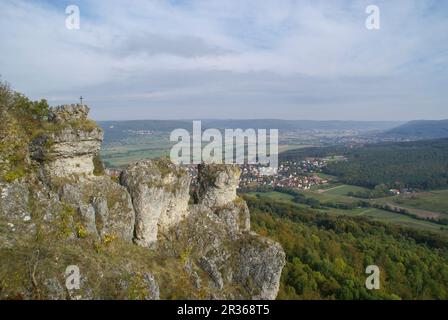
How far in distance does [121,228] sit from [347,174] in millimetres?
159288

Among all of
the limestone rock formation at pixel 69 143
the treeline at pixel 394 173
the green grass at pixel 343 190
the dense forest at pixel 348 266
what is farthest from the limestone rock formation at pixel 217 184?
the treeline at pixel 394 173

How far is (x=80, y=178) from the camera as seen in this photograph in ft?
60.5

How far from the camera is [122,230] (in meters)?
18.4

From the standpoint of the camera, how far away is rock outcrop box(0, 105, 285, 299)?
14797 mm

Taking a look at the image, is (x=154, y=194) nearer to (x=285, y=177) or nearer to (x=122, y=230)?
(x=122, y=230)

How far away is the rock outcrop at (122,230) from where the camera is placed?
48.5ft

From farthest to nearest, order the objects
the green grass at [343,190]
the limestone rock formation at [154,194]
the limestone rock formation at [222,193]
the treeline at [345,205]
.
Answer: the green grass at [343,190] → the treeline at [345,205] → the limestone rock formation at [222,193] → the limestone rock formation at [154,194]

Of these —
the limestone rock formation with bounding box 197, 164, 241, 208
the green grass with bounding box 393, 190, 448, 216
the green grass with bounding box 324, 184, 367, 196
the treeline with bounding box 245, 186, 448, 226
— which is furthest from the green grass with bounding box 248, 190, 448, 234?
the limestone rock formation with bounding box 197, 164, 241, 208

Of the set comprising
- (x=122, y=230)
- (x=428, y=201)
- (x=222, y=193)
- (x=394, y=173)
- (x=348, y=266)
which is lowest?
(x=428, y=201)

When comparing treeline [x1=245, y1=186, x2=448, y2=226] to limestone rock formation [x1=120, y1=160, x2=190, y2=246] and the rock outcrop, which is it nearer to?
the rock outcrop

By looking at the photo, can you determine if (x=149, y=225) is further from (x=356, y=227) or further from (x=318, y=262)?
(x=356, y=227)

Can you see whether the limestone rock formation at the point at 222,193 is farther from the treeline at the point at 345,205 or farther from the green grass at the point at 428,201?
the green grass at the point at 428,201

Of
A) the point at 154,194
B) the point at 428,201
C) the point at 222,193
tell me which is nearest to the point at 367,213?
the point at 428,201

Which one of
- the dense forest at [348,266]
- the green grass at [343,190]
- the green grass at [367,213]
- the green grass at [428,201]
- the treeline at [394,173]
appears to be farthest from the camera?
the treeline at [394,173]
